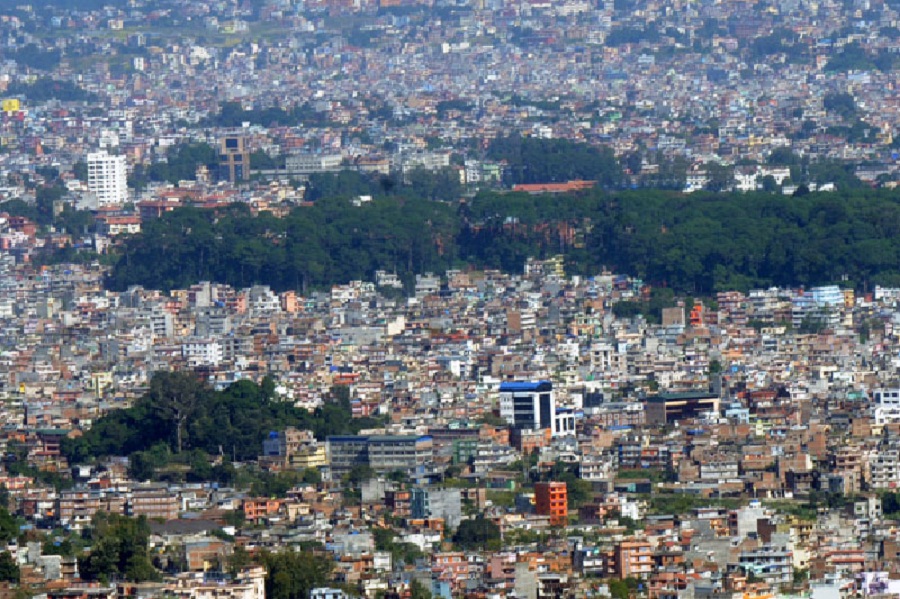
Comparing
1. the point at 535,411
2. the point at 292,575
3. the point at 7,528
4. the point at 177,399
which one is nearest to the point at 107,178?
the point at 535,411

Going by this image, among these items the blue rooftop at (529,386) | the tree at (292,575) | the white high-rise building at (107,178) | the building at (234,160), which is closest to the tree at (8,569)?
the tree at (292,575)

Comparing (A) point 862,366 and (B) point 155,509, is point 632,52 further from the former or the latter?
(B) point 155,509

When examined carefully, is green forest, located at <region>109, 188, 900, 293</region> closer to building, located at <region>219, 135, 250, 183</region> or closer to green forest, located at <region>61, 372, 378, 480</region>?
building, located at <region>219, 135, 250, 183</region>

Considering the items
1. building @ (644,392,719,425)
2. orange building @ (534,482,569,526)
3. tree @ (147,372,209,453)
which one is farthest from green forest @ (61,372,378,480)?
orange building @ (534,482,569,526)

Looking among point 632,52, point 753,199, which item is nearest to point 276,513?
point 753,199

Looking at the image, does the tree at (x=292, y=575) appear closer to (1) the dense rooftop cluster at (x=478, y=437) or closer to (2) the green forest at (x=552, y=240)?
(1) the dense rooftop cluster at (x=478, y=437)
